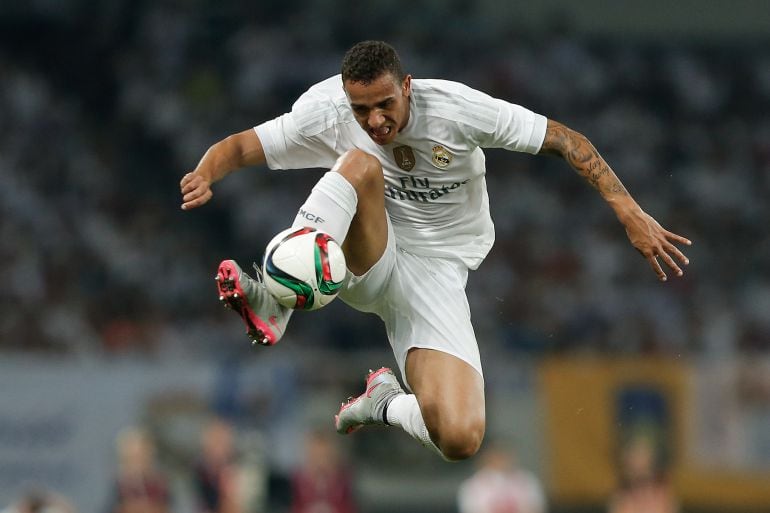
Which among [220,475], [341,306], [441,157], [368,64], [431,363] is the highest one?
[341,306]

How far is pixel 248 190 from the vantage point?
50.4 feet

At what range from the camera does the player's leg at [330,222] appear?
17.8 feet

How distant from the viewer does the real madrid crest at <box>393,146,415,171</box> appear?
585 cm

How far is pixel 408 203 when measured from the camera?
6137mm

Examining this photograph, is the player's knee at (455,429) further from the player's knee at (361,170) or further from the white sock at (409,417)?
the player's knee at (361,170)

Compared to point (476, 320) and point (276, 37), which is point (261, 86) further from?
point (476, 320)

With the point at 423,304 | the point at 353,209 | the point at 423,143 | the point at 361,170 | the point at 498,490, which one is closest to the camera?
the point at 353,209

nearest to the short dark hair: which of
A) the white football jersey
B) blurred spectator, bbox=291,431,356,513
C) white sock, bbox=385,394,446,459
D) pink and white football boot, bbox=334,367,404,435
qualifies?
the white football jersey

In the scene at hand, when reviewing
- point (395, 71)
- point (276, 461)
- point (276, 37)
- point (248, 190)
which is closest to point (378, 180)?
point (395, 71)

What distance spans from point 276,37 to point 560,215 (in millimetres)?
4246

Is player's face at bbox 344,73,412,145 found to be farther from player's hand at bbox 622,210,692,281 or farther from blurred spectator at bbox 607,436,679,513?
blurred spectator at bbox 607,436,679,513

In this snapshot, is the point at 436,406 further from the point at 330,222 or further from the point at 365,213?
the point at 330,222

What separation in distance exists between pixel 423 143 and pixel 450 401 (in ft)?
3.72

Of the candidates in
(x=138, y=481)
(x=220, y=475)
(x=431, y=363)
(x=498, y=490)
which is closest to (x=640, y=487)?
(x=498, y=490)
